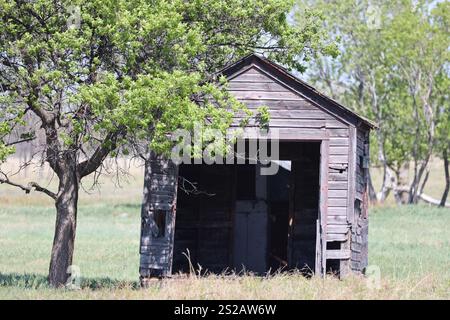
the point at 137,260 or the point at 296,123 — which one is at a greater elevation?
the point at 296,123

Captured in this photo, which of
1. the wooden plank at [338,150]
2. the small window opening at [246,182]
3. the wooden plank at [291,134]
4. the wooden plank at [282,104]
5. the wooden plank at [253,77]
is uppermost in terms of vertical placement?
the wooden plank at [253,77]

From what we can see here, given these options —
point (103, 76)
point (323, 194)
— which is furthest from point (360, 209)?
point (103, 76)

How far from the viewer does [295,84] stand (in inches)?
692

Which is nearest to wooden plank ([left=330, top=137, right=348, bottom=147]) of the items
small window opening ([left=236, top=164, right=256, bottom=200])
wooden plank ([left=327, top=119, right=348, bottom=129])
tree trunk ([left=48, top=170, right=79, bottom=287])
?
wooden plank ([left=327, top=119, right=348, bottom=129])

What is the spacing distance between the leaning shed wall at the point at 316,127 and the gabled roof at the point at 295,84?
7 cm

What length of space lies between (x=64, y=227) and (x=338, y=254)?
578 cm

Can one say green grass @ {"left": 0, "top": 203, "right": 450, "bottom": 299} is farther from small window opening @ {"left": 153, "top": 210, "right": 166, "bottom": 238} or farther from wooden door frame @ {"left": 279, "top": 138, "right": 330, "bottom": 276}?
small window opening @ {"left": 153, "top": 210, "right": 166, "bottom": 238}

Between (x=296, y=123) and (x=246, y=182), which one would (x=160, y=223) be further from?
(x=246, y=182)

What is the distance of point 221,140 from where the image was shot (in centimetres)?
1483

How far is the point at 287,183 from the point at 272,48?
5.18 m

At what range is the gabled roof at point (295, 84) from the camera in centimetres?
1744

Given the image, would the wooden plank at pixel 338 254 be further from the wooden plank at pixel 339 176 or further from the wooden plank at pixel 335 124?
the wooden plank at pixel 335 124

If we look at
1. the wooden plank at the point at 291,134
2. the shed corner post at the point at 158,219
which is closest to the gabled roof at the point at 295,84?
the wooden plank at the point at 291,134
